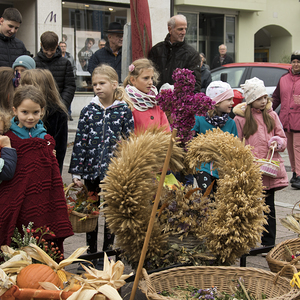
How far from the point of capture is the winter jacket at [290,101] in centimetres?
696

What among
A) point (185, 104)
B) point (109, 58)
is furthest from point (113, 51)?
point (185, 104)

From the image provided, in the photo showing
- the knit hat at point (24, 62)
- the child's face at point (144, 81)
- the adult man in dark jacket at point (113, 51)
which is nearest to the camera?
the child's face at point (144, 81)

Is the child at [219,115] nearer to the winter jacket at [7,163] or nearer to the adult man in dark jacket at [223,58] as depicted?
the winter jacket at [7,163]

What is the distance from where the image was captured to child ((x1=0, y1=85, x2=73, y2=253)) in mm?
2730

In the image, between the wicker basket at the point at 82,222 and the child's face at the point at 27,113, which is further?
the wicker basket at the point at 82,222

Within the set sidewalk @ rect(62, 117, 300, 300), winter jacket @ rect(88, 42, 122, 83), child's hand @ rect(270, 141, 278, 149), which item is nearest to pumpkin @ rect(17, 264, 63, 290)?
sidewalk @ rect(62, 117, 300, 300)

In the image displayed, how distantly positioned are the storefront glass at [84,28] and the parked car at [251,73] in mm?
6188

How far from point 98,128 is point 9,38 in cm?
246

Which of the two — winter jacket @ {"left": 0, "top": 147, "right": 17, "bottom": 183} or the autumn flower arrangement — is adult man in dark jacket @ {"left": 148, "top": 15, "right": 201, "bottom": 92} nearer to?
the autumn flower arrangement

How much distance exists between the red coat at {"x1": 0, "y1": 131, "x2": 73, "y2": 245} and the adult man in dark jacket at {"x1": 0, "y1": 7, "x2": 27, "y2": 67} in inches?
114

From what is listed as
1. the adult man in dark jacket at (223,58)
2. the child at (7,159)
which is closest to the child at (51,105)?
the child at (7,159)

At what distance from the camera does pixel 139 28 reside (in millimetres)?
4949

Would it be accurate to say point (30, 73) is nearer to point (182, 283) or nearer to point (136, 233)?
point (136, 233)

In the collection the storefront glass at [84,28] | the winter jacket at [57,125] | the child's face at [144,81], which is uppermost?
the storefront glass at [84,28]
